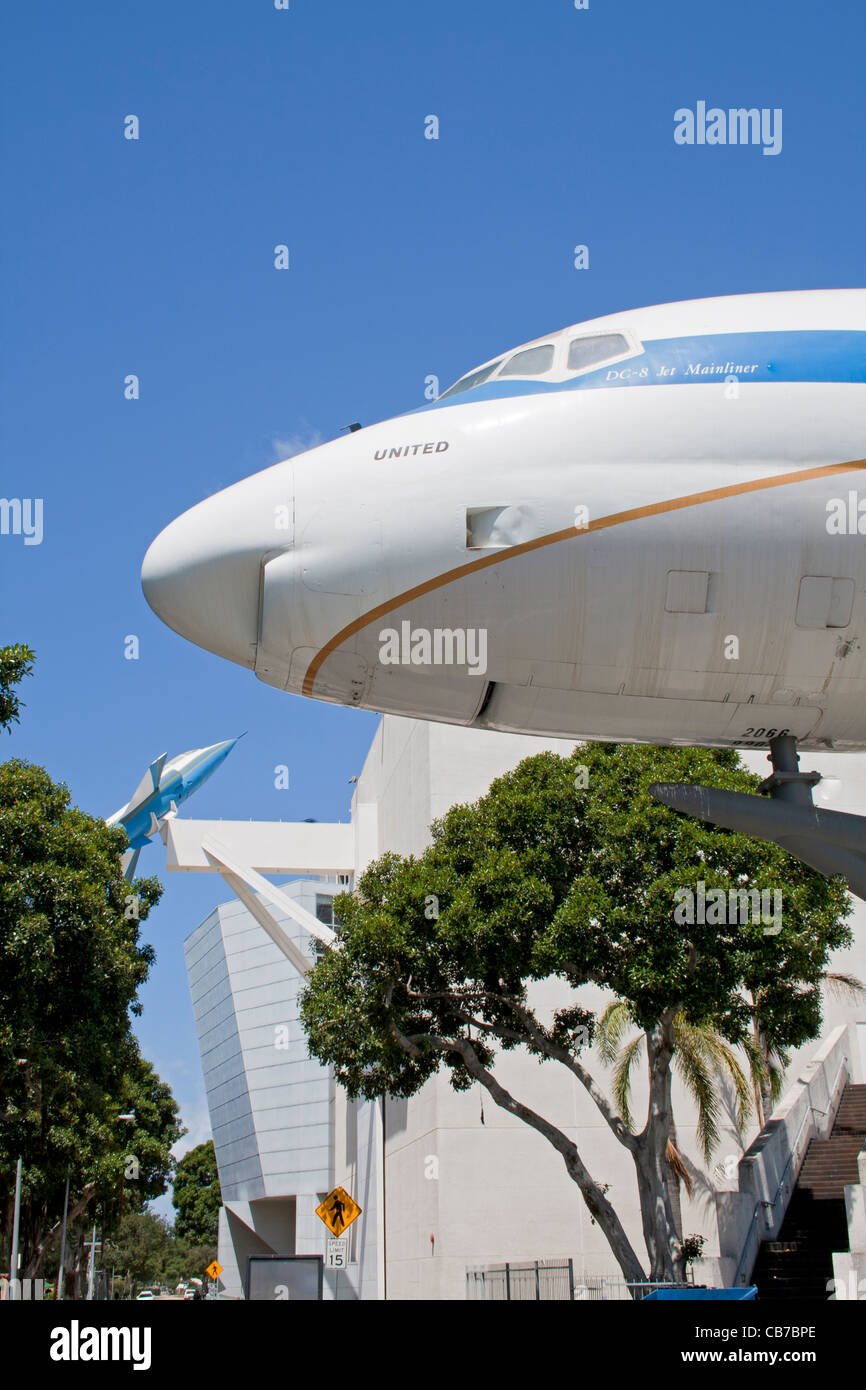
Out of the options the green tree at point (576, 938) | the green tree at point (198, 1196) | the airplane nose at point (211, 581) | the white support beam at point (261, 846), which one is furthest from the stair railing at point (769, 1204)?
the green tree at point (198, 1196)

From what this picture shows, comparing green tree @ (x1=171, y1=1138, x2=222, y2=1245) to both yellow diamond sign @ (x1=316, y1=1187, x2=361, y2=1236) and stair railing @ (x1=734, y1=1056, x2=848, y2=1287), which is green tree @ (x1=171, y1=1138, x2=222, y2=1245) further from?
yellow diamond sign @ (x1=316, y1=1187, x2=361, y2=1236)

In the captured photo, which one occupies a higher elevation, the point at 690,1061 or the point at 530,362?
the point at 530,362

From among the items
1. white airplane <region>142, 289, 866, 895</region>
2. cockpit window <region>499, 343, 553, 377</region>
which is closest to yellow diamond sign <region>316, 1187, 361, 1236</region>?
white airplane <region>142, 289, 866, 895</region>

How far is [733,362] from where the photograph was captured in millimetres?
7090

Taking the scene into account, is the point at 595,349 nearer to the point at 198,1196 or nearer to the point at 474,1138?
the point at 474,1138

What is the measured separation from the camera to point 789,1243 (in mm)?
22562

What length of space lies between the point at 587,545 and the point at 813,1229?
20.2 m

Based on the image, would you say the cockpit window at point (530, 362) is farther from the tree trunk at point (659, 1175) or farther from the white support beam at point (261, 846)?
the white support beam at point (261, 846)

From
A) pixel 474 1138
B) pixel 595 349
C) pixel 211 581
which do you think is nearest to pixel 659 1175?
pixel 474 1138

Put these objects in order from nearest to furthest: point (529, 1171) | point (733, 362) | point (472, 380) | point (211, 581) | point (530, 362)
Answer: point (211, 581), point (733, 362), point (530, 362), point (472, 380), point (529, 1171)

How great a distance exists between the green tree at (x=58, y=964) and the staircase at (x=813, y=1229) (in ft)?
41.5

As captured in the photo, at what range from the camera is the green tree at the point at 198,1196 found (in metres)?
103

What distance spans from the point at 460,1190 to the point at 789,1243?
9379mm
